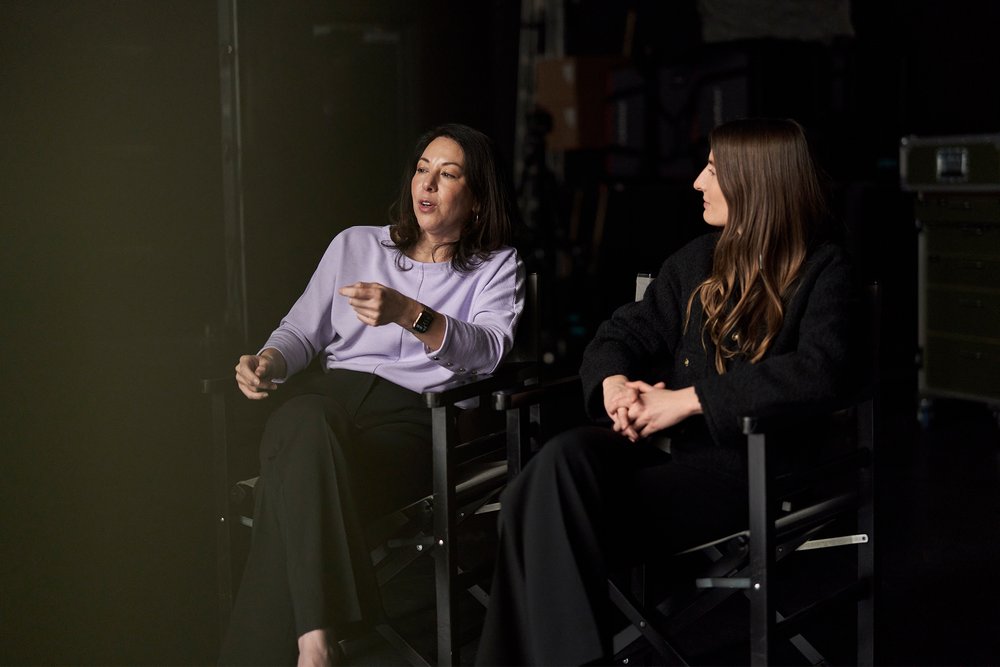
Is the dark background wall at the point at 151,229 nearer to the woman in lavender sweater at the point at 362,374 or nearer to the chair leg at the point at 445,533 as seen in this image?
the woman in lavender sweater at the point at 362,374

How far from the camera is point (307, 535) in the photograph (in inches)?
87.7

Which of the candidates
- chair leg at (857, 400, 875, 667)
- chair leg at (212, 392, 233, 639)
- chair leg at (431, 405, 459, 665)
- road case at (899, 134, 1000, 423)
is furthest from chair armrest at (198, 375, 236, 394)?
road case at (899, 134, 1000, 423)

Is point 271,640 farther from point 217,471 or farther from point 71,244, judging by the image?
point 71,244

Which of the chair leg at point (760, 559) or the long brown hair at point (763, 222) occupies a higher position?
the long brown hair at point (763, 222)

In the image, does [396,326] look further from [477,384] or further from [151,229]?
[151,229]

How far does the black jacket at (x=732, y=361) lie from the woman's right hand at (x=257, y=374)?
2.34ft

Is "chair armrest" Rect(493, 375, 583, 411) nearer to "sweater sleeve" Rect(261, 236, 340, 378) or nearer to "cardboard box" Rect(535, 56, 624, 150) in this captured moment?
"sweater sleeve" Rect(261, 236, 340, 378)

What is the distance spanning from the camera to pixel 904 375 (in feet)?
18.6

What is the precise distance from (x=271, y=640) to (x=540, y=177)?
4535 millimetres

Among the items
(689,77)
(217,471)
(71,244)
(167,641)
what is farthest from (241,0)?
(689,77)

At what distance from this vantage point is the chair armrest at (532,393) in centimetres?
224

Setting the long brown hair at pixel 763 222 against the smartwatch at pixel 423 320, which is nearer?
the long brown hair at pixel 763 222

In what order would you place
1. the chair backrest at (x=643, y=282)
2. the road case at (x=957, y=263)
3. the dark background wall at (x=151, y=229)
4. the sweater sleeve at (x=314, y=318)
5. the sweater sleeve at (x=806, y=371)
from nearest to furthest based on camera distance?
1. the sweater sleeve at (x=806, y=371)
2. the chair backrest at (x=643, y=282)
3. the sweater sleeve at (x=314, y=318)
4. the dark background wall at (x=151, y=229)
5. the road case at (x=957, y=263)

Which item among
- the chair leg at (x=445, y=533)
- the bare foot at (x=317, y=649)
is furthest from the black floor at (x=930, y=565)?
the bare foot at (x=317, y=649)
